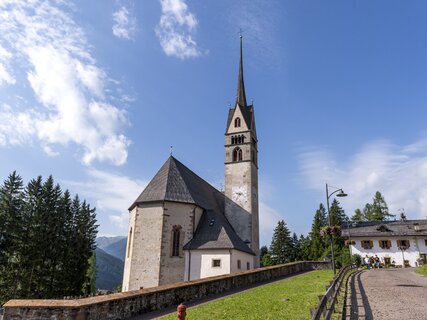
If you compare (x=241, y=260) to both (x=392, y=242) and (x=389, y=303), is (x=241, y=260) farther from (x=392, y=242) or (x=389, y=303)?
(x=392, y=242)

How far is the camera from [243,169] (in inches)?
1564

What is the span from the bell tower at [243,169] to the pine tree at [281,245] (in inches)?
Result: 1752

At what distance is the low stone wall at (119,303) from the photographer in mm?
10008

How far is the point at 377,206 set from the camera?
81562mm

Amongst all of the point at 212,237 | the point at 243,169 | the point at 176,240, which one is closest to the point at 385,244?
the point at 243,169

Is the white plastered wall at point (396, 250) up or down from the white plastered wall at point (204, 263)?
up

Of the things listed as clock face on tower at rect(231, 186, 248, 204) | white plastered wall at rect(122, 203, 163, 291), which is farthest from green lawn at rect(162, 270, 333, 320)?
clock face on tower at rect(231, 186, 248, 204)

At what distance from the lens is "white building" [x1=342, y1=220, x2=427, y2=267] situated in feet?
160

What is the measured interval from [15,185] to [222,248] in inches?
1139

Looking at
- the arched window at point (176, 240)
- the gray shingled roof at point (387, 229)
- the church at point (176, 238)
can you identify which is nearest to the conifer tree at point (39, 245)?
the church at point (176, 238)

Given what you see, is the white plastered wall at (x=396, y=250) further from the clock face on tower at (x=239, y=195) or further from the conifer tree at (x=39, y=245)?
the conifer tree at (x=39, y=245)

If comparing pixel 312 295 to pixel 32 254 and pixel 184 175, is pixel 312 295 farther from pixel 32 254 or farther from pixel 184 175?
pixel 32 254

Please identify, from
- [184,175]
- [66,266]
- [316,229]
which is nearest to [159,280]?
[184,175]

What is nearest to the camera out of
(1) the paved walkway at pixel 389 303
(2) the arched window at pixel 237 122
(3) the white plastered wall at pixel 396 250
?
(1) the paved walkway at pixel 389 303
